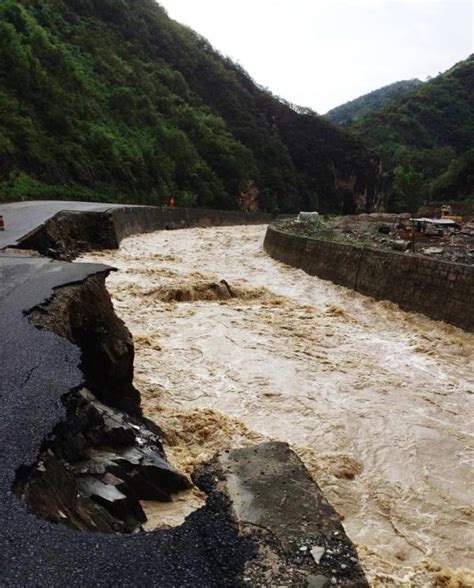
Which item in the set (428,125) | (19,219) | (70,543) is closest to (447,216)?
(19,219)

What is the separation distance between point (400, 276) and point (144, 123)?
38.9m

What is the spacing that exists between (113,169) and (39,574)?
35988 millimetres

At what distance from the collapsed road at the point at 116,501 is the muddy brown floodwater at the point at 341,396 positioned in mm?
1428

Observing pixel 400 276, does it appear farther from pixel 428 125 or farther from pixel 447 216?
pixel 428 125

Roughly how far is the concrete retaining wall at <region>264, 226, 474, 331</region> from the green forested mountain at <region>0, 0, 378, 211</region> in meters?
14.2

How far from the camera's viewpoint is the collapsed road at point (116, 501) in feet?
8.61

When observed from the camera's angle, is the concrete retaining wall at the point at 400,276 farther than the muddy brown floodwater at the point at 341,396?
Yes

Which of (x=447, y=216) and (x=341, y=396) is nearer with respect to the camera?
(x=341, y=396)

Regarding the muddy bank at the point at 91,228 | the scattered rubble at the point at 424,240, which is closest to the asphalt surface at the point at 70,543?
the muddy bank at the point at 91,228

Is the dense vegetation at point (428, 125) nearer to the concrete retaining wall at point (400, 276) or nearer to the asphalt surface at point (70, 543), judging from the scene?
the concrete retaining wall at point (400, 276)

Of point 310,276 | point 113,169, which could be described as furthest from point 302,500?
point 113,169

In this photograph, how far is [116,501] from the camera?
3764 mm

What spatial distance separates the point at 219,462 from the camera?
399cm

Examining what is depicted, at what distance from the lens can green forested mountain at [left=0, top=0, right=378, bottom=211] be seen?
101 ft
